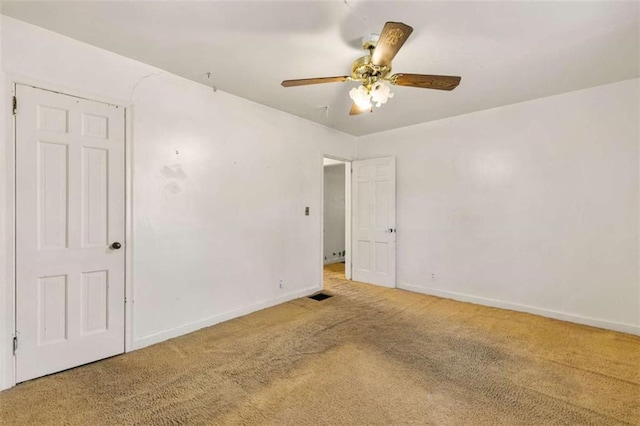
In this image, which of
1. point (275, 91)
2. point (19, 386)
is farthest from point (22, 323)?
point (275, 91)

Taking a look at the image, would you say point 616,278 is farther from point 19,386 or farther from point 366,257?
point 19,386

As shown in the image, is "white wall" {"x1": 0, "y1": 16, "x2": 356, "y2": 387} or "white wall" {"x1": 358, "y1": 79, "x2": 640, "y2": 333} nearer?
"white wall" {"x1": 0, "y1": 16, "x2": 356, "y2": 387}

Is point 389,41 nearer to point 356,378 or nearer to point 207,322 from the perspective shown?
point 356,378

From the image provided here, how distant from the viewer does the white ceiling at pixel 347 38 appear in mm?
1872

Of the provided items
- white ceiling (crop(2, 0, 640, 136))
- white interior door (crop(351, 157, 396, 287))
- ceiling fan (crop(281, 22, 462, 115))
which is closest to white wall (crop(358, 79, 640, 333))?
white interior door (crop(351, 157, 396, 287))

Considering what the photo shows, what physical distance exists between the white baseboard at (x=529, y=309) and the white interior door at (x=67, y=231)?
3.75 meters

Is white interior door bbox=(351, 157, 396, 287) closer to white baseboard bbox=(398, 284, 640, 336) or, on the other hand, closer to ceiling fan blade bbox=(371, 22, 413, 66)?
white baseboard bbox=(398, 284, 640, 336)

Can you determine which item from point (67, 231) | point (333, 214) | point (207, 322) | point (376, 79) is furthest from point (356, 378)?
point (333, 214)

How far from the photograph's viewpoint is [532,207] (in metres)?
3.46

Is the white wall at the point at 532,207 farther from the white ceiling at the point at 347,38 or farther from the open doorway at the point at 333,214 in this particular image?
the open doorway at the point at 333,214

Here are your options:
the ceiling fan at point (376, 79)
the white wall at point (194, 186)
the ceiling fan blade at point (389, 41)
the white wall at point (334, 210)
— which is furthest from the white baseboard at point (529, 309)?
the ceiling fan blade at point (389, 41)

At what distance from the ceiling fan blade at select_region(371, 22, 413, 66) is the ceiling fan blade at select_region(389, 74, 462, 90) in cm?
16

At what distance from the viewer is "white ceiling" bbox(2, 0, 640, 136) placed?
187 centimetres

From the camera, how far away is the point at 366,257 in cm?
492
